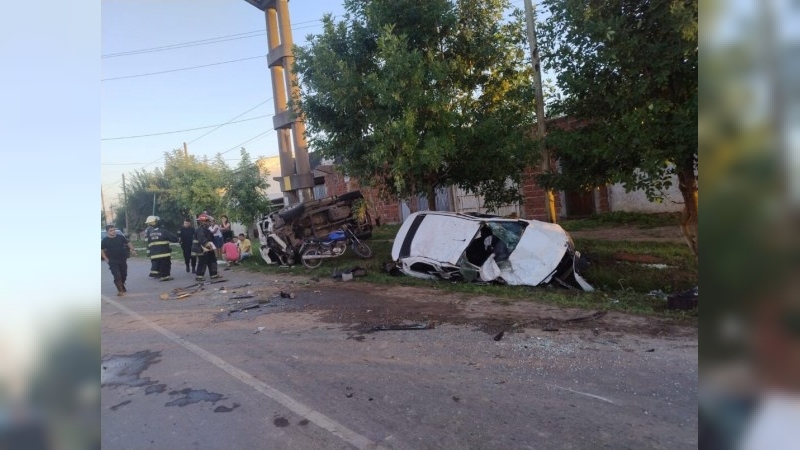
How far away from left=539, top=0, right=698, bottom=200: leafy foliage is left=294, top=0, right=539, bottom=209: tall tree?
2035 millimetres

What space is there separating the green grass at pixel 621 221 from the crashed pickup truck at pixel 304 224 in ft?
19.1

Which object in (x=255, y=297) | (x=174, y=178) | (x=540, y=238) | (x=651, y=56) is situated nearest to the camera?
(x=651, y=56)

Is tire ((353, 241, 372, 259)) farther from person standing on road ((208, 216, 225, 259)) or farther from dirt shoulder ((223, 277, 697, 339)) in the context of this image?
person standing on road ((208, 216, 225, 259))

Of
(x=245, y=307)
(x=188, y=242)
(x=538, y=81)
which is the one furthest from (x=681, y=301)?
(x=188, y=242)

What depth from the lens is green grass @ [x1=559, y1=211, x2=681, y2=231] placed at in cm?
1222

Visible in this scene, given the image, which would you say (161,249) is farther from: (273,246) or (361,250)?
(361,250)

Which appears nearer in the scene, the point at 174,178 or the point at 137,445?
the point at 137,445

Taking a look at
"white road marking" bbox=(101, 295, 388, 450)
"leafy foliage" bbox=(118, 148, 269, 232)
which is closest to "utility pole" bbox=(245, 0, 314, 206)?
"leafy foliage" bbox=(118, 148, 269, 232)

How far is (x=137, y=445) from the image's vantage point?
9.61 ft

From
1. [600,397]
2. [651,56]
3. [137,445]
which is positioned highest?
[651,56]

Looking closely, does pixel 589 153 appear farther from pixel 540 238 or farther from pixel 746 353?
pixel 746 353

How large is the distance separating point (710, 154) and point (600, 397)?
10.0 ft

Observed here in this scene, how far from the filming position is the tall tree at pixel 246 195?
13.2 m

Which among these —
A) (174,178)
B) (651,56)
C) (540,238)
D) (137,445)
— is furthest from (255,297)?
(651,56)
